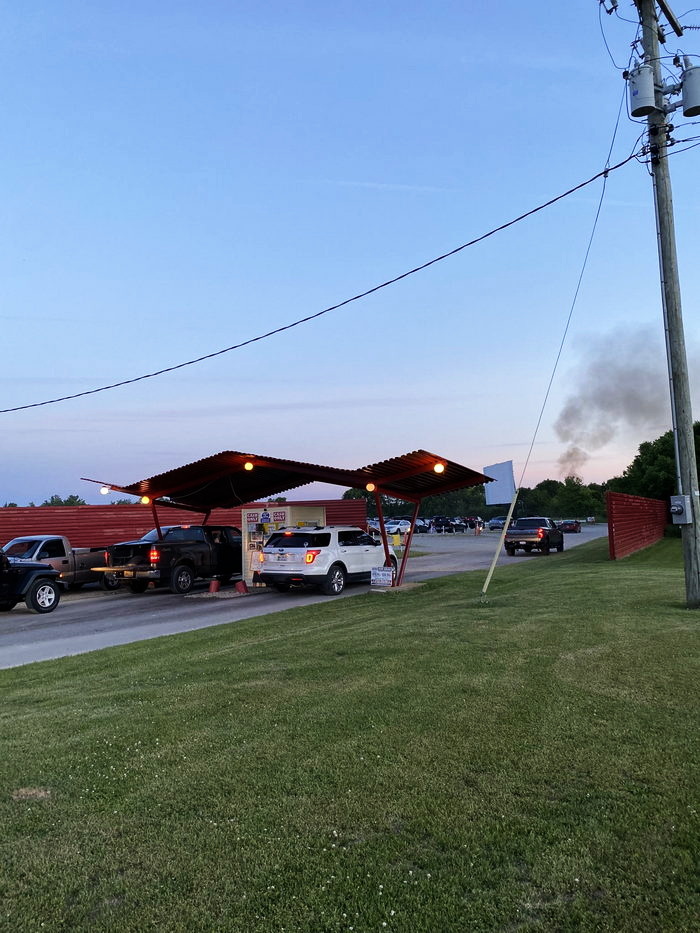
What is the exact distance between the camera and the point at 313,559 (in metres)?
17.5

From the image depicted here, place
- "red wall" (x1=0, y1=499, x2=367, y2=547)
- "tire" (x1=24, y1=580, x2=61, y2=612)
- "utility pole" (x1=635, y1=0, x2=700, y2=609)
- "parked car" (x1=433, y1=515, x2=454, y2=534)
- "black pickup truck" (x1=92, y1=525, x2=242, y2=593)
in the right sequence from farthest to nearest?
"parked car" (x1=433, y1=515, x2=454, y2=534) < "red wall" (x1=0, y1=499, x2=367, y2=547) < "black pickup truck" (x1=92, y1=525, x2=242, y2=593) < "tire" (x1=24, y1=580, x2=61, y2=612) < "utility pole" (x1=635, y1=0, x2=700, y2=609)

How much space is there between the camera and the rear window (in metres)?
17.7

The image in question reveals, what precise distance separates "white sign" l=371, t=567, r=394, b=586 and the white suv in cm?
68

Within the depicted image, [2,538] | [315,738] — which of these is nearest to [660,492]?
[2,538]

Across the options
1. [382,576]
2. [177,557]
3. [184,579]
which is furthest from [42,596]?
[382,576]

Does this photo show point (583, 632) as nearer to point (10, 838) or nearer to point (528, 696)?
point (528, 696)

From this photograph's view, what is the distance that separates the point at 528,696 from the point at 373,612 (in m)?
7.17

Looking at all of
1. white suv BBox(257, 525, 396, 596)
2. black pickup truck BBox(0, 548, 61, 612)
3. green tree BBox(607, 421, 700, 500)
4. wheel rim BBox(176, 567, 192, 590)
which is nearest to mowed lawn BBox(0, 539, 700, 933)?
black pickup truck BBox(0, 548, 61, 612)

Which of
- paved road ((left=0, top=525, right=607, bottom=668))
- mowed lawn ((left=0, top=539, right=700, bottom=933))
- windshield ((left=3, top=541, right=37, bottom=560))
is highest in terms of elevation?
windshield ((left=3, top=541, right=37, bottom=560))

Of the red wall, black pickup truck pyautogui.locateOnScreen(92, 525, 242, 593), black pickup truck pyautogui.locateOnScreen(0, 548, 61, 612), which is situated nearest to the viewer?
black pickup truck pyautogui.locateOnScreen(0, 548, 61, 612)

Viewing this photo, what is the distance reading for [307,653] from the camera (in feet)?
27.8

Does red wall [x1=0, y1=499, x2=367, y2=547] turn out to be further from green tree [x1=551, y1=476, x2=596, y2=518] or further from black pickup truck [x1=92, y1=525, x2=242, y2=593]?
green tree [x1=551, y1=476, x2=596, y2=518]

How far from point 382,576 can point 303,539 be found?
87.9 inches

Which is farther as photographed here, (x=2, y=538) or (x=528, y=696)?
(x=2, y=538)
